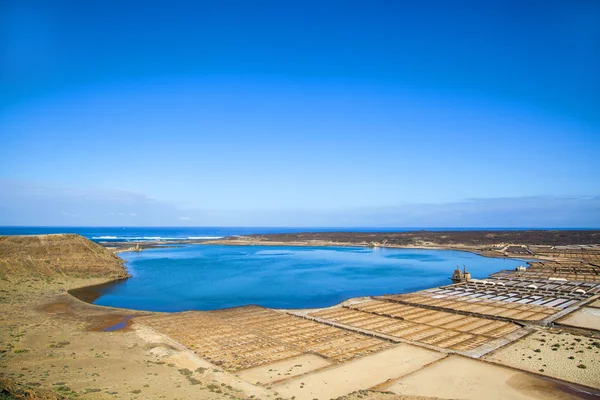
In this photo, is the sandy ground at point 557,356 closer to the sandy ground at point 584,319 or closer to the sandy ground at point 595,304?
the sandy ground at point 584,319

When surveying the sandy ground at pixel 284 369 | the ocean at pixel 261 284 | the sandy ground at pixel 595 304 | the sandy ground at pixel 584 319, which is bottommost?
the ocean at pixel 261 284

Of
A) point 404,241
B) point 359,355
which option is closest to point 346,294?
point 359,355

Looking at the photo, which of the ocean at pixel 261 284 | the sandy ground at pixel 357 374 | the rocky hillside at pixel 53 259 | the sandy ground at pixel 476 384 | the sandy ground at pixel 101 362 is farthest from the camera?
the rocky hillside at pixel 53 259

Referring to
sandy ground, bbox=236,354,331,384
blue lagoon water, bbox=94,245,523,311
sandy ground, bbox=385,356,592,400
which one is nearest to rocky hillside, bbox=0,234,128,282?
blue lagoon water, bbox=94,245,523,311

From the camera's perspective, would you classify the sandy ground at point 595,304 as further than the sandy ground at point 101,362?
Yes

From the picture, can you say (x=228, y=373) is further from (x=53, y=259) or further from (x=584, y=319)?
(x=53, y=259)

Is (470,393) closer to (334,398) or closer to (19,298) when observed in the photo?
(334,398)

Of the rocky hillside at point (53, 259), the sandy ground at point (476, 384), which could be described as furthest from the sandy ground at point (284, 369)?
the rocky hillside at point (53, 259)
